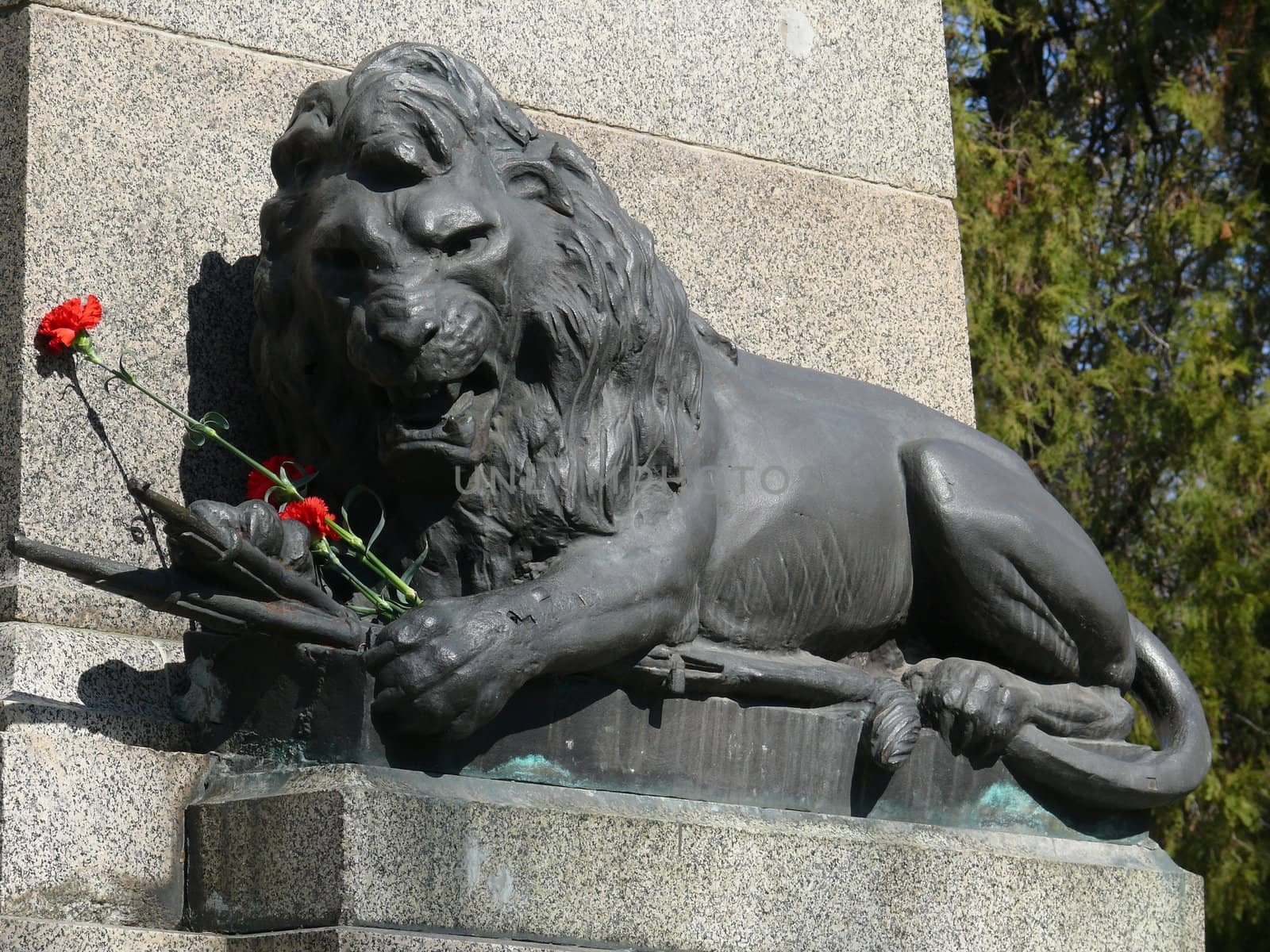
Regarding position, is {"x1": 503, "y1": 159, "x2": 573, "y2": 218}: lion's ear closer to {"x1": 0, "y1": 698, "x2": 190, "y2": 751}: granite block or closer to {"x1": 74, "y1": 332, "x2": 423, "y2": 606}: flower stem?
{"x1": 74, "y1": 332, "x2": 423, "y2": 606}: flower stem

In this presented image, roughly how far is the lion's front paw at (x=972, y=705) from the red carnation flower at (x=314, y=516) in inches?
54.0

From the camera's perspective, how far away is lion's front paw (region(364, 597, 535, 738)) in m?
3.65

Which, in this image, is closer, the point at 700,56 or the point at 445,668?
the point at 445,668

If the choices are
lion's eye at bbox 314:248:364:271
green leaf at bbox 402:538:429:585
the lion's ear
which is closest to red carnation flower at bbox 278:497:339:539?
green leaf at bbox 402:538:429:585

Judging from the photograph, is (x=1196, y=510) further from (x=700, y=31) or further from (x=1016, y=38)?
(x=700, y=31)

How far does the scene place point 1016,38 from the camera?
11359 mm

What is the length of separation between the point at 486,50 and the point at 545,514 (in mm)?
1569

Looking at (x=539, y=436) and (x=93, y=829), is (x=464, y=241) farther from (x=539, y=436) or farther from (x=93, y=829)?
(x=93, y=829)

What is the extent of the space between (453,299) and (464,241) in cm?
14

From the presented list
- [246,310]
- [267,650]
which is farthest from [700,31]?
[267,650]

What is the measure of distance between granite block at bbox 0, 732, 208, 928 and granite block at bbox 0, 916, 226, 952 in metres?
0.09

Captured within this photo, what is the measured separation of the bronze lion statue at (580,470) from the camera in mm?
3887

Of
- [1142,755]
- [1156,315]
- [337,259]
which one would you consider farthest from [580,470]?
[1156,315]

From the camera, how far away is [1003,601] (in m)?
4.62
